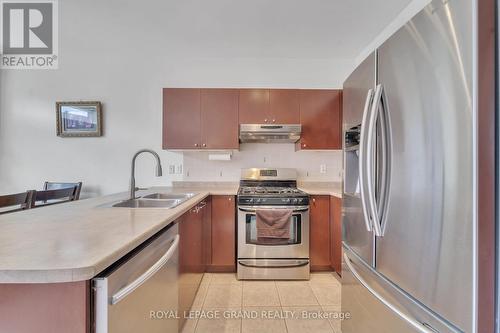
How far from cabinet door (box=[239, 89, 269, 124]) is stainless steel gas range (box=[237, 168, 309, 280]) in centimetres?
97

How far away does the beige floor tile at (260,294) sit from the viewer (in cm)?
205

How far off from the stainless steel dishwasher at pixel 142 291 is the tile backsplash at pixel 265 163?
1713 mm

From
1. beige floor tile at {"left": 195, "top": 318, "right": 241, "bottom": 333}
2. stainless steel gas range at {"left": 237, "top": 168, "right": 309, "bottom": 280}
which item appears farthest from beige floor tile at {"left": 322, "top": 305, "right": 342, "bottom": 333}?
beige floor tile at {"left": 195, "top": 318, "right": 241, "bottom": 333}

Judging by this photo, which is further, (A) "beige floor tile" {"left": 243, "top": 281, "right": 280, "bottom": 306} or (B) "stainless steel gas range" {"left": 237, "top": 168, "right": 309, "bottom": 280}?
(B) "stainless steel gas range" {"left": 237, "top": 168, "right": 309, "bottom": 280}

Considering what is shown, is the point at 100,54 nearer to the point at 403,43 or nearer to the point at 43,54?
the point at 43,54

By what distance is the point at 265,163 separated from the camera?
3.17 m

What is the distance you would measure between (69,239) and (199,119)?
7.07 ft

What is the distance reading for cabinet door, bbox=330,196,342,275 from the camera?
7.93 feet

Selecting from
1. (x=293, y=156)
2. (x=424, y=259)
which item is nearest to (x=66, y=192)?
(x=293, y=156)

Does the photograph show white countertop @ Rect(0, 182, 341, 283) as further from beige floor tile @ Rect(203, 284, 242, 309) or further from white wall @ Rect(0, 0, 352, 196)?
white wall @ Rect(0, 0, 352, 196)

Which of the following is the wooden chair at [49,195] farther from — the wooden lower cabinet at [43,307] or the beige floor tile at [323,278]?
the beige floor tile at [323,278]

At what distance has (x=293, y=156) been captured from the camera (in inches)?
125

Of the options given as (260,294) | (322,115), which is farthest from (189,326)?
(322,115)

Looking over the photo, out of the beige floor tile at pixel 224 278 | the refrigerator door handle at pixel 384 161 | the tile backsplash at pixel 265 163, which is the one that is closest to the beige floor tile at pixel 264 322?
the beige floor tile at pixel 224 278
